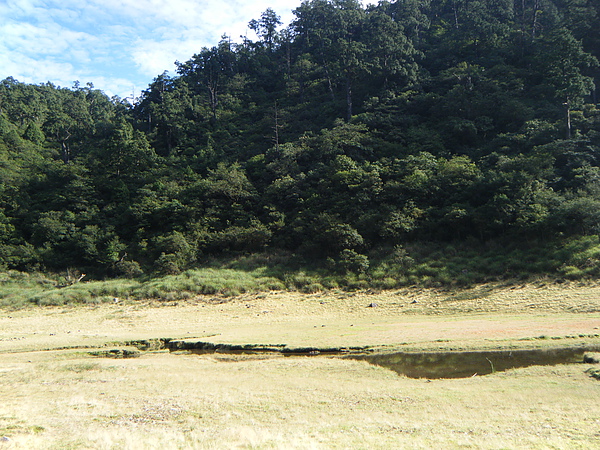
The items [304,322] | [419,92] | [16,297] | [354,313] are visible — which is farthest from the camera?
[419,92]

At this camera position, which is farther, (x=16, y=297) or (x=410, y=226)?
(x=410, y=226)

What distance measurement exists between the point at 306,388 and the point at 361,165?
1415 inches

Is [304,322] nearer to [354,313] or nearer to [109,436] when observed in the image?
[354,313]

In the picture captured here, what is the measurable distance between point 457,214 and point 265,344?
79.6 ft

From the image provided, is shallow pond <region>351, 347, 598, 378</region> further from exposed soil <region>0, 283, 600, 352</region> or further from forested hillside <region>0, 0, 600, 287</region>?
forested hillside <region>0, 0, 600, 287</region>

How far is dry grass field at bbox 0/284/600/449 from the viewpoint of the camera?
364 inches

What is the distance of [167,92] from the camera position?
72.0 m

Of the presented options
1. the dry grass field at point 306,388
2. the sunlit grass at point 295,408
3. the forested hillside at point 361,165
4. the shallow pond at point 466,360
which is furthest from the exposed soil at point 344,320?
the sunlit grass at point 295,408

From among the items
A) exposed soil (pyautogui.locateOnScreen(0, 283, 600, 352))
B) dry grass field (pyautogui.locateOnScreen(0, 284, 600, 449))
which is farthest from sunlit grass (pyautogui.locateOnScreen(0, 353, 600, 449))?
exposed soil (pyautogui.locateOnScreen(0, 283, 600, 352))

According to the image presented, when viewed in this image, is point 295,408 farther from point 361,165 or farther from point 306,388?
point 361,165

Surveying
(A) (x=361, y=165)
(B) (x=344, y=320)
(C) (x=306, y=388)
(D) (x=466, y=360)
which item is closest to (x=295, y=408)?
(C) (x=306, y=388)

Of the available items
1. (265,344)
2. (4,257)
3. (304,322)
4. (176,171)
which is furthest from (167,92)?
(265,344)

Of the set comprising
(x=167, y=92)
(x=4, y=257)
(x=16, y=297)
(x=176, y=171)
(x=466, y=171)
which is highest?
(x=167, y=92)

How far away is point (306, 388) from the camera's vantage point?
13.3 metres
